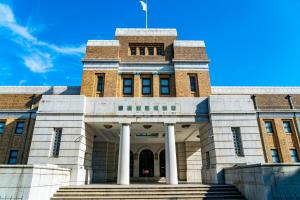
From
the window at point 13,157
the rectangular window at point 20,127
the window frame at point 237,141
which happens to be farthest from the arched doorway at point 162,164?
the rectangular window at point 20,127

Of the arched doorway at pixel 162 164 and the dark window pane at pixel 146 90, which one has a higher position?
the dark window pane at pixel 146 90

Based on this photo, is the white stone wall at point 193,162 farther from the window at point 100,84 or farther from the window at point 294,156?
the window at point 100,84

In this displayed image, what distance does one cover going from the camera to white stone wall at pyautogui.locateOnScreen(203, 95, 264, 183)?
1381cm

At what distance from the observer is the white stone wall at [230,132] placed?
45.3 ft

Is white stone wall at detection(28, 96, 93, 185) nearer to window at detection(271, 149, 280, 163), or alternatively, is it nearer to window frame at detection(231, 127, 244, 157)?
window frame at detection(231, 127, 244, 157)

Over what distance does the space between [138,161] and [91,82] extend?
408 inches

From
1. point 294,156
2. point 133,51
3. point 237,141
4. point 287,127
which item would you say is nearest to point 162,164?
point 237,141

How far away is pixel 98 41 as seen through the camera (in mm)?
19125

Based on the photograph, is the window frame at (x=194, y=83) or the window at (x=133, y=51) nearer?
the window frame at (x=194, y=83)

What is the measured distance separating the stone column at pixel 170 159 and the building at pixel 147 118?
7 cm

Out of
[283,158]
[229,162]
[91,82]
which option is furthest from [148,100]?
[283,158]

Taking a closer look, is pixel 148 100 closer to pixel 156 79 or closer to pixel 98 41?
pixel 156 79

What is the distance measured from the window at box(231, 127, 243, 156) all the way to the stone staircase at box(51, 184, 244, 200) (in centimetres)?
337

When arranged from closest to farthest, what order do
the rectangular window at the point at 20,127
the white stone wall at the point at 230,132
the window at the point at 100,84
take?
the white stone wall at the point at 230,132, the window at the point at 100,84, the rectangular window at the point at 20,127
